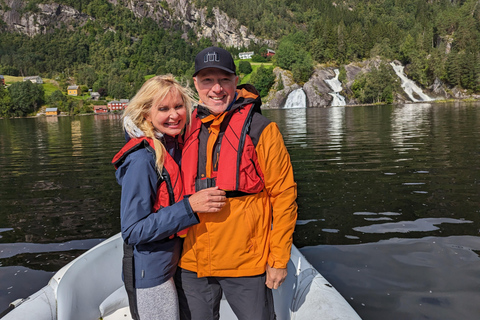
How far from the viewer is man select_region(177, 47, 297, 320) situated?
8.76 feet

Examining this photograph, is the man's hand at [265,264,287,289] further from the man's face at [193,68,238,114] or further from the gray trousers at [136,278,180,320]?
the man's face at [193,68,238,114]

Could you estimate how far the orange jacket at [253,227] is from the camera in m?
2.67

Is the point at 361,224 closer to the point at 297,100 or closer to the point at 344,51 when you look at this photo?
the point at 297,100

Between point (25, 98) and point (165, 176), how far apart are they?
133 meters

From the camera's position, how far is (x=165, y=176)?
8.63ft

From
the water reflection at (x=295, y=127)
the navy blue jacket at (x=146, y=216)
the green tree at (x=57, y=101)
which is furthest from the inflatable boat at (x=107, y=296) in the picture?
the green tree at (x=57, y=101)

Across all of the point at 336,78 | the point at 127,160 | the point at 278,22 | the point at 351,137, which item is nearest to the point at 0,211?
the point at 127,160

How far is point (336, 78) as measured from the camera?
107 meters

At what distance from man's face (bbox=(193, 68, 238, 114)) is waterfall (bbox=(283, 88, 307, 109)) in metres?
93.4

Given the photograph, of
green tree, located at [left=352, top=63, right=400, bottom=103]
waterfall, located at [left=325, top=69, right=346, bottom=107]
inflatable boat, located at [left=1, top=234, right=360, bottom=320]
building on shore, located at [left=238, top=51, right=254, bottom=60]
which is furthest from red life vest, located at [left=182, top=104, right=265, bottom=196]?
building on shore, located at [left=238, top=51, right=254, bottom=60]

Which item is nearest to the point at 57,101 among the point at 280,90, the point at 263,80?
the point at 263,80

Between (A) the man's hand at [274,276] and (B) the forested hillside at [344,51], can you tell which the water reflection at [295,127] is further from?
(B) the forested hillside at [344,51]

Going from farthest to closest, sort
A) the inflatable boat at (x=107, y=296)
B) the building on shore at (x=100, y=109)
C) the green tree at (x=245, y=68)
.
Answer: the green tree at (x=245, y=68), the building on shore at (x=100, y=109), the inflatable boat at (x=107, y=296)

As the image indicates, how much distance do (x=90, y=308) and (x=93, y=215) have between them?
626 cm
